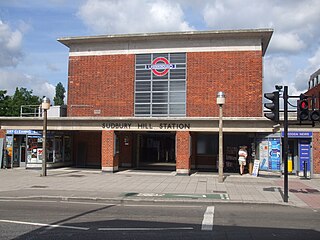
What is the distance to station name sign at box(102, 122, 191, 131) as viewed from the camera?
22.8 meters

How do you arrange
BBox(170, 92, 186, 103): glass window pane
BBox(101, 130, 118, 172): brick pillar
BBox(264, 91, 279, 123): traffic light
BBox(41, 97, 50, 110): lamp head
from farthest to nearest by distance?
BBox(170, 92, 186, 103): glass window pane
BBox(101, 130, 118, 172): brick pillar
BBox(41, 97, 50, 110): lamp head
BBox(264, 91, 279, 123): traffic light

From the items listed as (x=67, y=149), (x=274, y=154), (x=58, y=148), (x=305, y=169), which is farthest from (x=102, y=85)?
(x=305, y=169)

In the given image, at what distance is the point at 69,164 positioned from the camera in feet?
91.6

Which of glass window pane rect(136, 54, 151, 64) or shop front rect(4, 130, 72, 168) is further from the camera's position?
glass window pane rect(136, 54, 151, 64)

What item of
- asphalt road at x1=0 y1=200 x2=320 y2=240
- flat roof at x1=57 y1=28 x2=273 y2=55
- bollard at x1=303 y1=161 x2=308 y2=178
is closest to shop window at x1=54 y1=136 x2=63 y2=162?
flat roof at x1=57 y1=28 x2=273 y2=55

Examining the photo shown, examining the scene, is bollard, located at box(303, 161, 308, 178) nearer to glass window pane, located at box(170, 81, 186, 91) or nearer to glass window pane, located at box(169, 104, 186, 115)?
glass window pane, located at box(169, 104, 186, 115)

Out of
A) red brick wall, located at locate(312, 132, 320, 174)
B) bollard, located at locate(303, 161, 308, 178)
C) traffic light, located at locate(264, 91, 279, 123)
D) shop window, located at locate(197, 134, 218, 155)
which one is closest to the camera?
traffic light, located at locate(264, 91, 279, 123)

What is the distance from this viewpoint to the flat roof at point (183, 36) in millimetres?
25219

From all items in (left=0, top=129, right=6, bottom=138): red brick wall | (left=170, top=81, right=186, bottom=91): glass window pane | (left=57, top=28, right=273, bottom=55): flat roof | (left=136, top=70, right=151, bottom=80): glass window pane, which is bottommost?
(left=0, top=129, right=6, bottom=138): red brick wall

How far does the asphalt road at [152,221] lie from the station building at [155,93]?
1132cm

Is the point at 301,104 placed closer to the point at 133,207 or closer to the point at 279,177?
the point at 133,207

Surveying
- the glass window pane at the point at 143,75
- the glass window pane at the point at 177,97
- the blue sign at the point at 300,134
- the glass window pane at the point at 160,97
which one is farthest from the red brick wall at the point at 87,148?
the blue sign at the point at 300,134

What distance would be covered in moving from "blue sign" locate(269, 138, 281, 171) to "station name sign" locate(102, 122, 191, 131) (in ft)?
15.9

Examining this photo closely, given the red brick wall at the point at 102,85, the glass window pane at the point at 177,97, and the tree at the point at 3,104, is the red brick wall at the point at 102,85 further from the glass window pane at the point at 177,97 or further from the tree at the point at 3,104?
the tree at the point at 3,104
